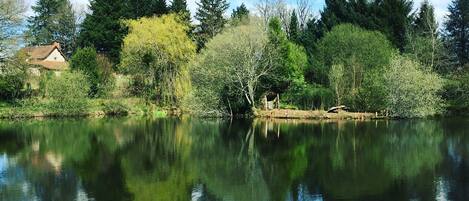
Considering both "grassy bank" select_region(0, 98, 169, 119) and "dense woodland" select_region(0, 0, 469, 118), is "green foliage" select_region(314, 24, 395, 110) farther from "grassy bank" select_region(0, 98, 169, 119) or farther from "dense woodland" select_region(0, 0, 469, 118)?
"grassy bank" select_region(0, 98, 169, 119)

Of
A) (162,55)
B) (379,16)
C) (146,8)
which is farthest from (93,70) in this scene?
(379,16)

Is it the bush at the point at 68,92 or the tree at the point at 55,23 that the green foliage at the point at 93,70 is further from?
the tree at the point at 55,23

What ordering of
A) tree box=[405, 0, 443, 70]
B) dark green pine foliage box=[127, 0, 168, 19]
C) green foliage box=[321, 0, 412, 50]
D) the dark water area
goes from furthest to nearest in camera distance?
dark green pine foliage box=[127, 0, 168, 19], green foliage box=[321, 0, 412, 50], tree box=[405, 0, 443, 70], the dark water area

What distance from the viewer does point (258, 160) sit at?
2206 cm

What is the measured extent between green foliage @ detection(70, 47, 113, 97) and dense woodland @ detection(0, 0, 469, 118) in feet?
0.37

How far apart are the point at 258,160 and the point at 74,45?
66.4 metres

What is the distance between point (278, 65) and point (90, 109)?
63.1ft

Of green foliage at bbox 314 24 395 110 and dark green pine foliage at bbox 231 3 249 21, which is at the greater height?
dark green pine foliage at bbox 231 3 249 21

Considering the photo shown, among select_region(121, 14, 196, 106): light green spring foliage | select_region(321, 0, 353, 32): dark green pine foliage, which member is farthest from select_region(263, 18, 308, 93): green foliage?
select_region(321, 0, 353, 32): dark green pine foliage

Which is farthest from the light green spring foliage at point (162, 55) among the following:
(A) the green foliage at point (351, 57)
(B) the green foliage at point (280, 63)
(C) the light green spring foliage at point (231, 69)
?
(A) the green foliage at point (351, 57)

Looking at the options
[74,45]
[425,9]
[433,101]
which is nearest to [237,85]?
[433,101]

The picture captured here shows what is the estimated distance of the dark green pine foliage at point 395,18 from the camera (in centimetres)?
6017

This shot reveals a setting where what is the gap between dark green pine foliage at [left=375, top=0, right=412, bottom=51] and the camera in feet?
197

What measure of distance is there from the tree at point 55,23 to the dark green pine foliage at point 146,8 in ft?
59.4
